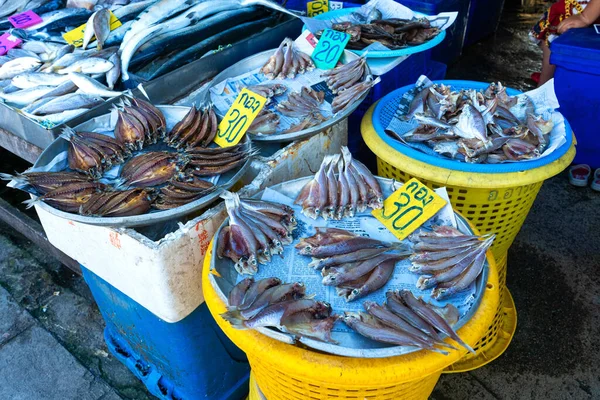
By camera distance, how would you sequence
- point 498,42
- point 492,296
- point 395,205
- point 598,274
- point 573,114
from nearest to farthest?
point 492,296 → point 395,205 → point 598,274 → point 573,114 → point 498,42

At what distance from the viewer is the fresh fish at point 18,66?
3209 millimetres

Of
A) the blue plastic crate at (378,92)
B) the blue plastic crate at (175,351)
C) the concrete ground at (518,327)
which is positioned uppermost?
the blue plastic crate at (378,92)

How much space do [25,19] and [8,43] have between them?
1.34ft

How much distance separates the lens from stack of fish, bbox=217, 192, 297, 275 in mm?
1855

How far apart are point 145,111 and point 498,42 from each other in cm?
624

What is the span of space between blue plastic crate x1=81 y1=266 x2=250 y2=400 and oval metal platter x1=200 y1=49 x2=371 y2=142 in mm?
954

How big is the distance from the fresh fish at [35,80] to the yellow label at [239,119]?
127 cm

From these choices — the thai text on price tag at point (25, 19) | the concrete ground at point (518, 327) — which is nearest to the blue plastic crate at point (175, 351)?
the concrete ground at point (518, 327)

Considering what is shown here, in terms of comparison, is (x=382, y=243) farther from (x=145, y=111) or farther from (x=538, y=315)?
(x=538, y=315)

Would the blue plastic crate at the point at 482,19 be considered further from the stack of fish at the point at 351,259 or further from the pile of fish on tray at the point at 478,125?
the stack of fish at the point at 351,259

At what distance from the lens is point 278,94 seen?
2924 mm

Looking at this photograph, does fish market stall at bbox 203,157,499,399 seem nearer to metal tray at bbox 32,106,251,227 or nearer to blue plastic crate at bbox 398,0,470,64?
metal tray at bbox 32,106,251,227

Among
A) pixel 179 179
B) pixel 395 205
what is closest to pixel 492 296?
pixel 395 205

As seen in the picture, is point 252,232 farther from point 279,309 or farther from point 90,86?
point 90,86
